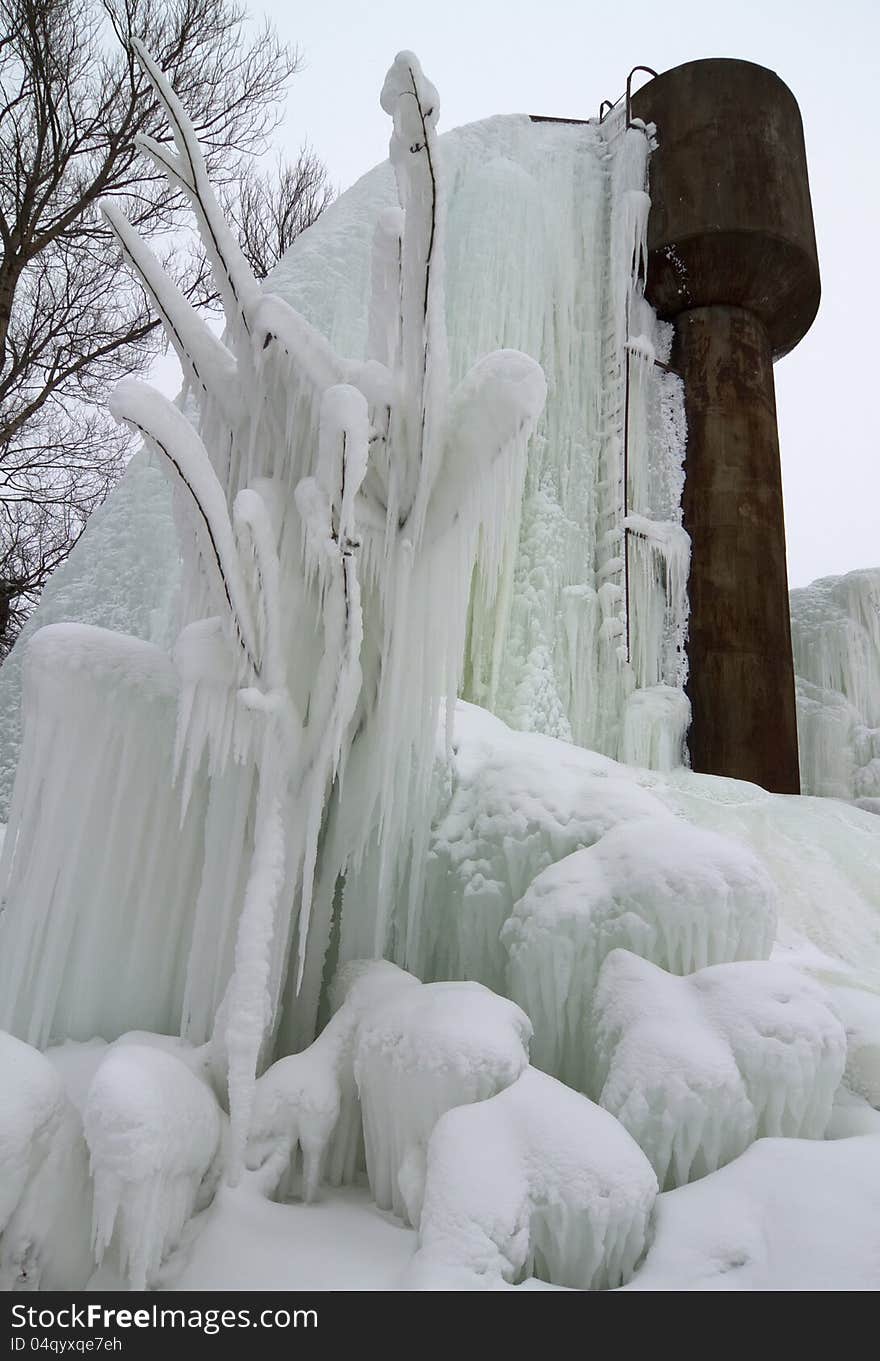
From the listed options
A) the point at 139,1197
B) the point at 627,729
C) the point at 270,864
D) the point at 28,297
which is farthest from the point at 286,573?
the point at 28,297

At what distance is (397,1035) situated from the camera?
7.63ft

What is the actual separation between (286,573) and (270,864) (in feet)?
3.02

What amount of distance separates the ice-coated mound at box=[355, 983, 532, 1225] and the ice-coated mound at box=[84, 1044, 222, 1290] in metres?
0.43

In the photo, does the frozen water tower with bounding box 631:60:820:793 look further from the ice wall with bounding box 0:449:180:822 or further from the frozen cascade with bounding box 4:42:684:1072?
the frozen cascade with bounding box 4:42:684:1072

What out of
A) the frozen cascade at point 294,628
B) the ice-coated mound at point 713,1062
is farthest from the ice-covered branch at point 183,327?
the ice-coated mound at point 713,1062

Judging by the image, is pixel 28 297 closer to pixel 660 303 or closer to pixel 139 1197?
pixel 660 303

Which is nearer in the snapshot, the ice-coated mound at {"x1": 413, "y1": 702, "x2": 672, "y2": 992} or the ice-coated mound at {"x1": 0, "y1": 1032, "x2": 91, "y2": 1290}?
the ice-coated mound at {"x1": 0, "y1": 1032, "x2": 91, "y2": 1290}

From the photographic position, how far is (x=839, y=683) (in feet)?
25.2

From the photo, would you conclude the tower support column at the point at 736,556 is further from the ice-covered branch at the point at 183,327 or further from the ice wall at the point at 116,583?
the ice-covered branch at the point at 183,327

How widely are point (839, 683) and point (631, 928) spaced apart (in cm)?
581

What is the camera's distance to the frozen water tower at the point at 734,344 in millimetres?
6633

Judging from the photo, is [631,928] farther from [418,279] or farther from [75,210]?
[75,210]

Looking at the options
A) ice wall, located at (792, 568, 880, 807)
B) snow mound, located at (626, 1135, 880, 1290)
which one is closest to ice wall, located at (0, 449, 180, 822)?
snow mound, located at (626, 1135, 880, 1290)

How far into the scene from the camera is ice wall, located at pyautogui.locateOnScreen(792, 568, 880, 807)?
7.38 meters
